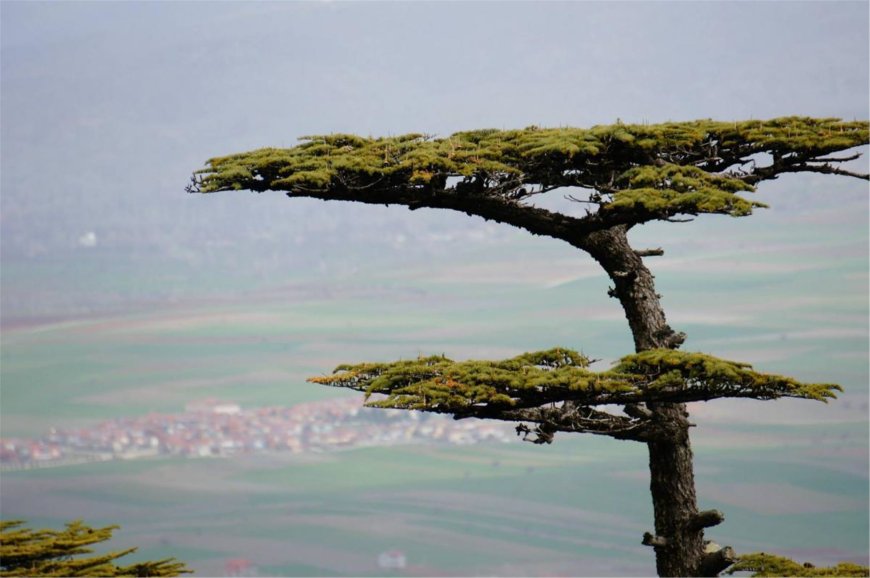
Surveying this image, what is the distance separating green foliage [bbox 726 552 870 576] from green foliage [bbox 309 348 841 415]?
2.82 m

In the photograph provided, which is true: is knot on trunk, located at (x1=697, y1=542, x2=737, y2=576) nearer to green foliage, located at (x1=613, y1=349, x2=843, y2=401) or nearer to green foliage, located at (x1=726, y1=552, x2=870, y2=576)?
green foliage, located at (x1=726, y1=552, x2=870, y2=576)

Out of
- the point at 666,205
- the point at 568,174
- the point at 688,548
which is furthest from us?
the point at 688,548

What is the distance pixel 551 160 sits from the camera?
44.5 ft

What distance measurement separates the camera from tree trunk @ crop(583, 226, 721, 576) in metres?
14.6

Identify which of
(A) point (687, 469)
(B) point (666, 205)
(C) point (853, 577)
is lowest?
(C) point (853, 577)

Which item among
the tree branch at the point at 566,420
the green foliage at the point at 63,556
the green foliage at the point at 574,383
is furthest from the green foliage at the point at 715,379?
the green foliage at the point at 63,556

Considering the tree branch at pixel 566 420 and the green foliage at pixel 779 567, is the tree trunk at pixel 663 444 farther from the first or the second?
the green foliage at pixel 779 567

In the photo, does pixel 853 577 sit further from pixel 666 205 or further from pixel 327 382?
pixel 327 382

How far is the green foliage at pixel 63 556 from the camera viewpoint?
15.9 metres

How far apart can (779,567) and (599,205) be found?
15.0 ft

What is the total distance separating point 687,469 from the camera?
48.6 ft

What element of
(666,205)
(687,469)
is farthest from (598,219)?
(687,469)

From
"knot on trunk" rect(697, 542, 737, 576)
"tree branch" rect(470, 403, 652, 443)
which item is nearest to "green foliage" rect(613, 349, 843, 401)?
"tree branch" rect(470, 403, 652, 443)

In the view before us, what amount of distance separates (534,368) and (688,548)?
3.01m
